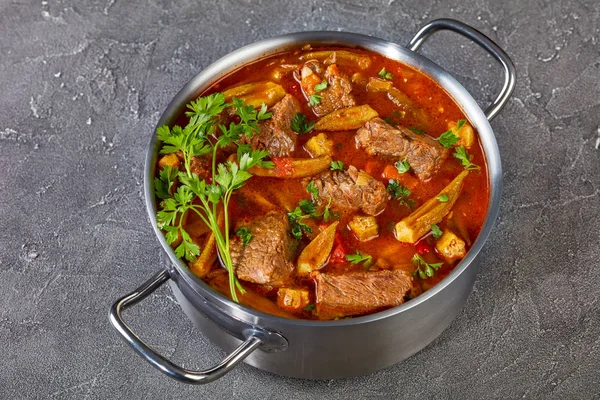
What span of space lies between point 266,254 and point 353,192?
1.40 feet

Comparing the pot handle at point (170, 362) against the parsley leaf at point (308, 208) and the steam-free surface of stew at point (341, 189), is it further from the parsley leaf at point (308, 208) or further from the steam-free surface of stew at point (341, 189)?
the parsley leaf at point (308, 208)

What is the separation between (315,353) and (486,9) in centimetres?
235

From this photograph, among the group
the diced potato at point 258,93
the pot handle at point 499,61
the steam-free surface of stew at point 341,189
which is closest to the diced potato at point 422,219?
the steam-free surface of stew at point 341,189

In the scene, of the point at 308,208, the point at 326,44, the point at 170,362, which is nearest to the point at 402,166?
the point at 308,208

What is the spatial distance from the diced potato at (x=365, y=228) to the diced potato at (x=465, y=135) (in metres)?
0.53

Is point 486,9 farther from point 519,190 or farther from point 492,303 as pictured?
point 492,303

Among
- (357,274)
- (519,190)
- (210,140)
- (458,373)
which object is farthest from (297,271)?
(519,190)

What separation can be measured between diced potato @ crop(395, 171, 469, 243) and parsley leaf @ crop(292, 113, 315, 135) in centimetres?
58

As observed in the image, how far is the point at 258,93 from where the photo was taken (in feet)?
11.7

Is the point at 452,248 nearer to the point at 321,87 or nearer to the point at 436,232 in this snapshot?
the point at 436,232

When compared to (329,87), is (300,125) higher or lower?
lower

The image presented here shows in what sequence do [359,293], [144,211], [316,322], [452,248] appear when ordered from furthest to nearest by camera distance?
[144,211]
[452,248]
[359,293]
[316,322]

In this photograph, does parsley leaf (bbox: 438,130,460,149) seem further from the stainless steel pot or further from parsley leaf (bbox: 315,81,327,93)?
parsley leaf (bbox: 315,81,327,93)

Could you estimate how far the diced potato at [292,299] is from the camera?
3059 mm
